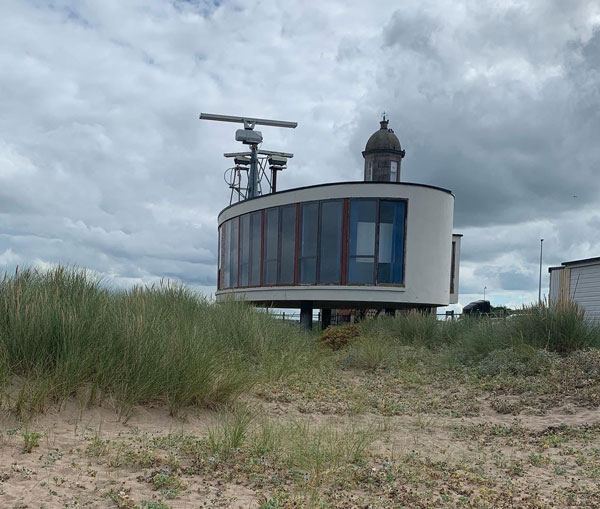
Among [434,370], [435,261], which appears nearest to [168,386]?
[434,370]

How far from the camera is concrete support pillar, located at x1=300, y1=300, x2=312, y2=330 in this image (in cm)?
1859

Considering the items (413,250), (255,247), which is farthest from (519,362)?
(255,247)

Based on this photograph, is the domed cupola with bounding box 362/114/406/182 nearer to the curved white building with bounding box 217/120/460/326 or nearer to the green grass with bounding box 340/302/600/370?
the curved white building with bounding box 217/120/460/326

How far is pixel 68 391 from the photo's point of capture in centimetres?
584

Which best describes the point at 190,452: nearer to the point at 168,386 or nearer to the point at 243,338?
the point at 168,386

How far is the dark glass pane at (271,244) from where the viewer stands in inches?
751

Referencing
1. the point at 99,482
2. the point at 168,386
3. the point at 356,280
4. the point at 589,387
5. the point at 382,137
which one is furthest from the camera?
the point at 382,137

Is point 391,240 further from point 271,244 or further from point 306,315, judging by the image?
point 271,244

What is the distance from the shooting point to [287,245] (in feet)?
60.8

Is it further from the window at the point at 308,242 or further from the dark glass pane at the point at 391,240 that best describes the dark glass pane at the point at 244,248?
the dark glass pane at the point at 391,240

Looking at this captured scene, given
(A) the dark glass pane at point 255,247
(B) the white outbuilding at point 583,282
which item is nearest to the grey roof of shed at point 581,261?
(B) the white outbuilding at point 583,282

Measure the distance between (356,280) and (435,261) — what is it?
248 centimetres

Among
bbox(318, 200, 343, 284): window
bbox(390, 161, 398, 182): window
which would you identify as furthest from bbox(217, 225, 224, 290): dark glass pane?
bbox(390, 161, 398, 182): window

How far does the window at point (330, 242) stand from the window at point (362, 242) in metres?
0.39
